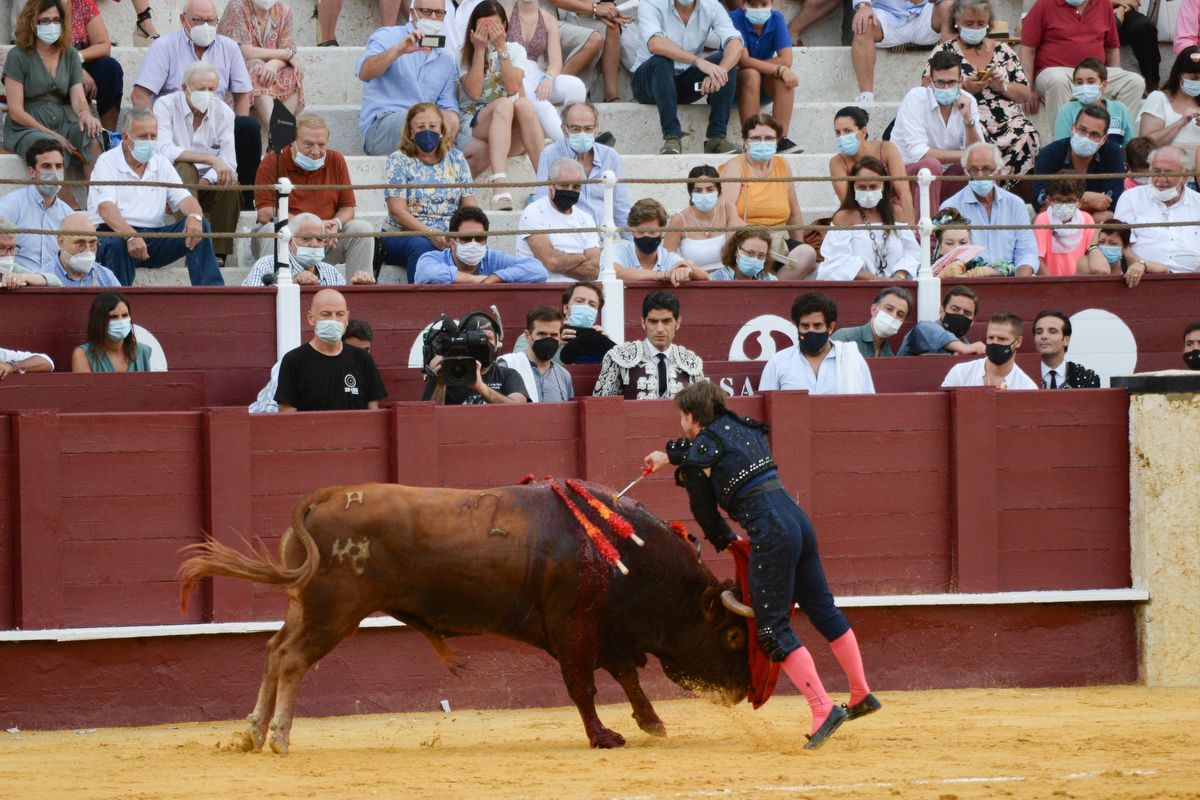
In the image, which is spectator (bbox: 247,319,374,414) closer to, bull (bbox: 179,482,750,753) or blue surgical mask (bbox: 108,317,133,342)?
blue surgical mask (bbox: 108,317,133,342)

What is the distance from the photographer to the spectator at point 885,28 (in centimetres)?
1424

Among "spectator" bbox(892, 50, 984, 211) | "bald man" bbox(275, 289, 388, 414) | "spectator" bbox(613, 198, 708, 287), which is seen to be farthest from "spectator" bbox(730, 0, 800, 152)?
"bald man" bbox(275, 289, 388, 414)

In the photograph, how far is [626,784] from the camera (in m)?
6.38

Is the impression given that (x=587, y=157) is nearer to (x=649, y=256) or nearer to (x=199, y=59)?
(x=649, y=256)

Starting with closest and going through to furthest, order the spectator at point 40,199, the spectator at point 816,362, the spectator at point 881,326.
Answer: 1. the spectator at point 816,362
2. the spectator at point 881,326
3. the spectator at point 40,199

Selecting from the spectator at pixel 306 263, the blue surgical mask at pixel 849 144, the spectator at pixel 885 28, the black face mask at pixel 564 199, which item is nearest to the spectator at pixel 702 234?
the black face mask at pixel 564 199

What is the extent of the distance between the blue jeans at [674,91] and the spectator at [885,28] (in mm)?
1208

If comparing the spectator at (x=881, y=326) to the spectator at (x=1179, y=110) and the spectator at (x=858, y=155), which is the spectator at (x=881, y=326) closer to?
the spectator at (x=858, y=155)

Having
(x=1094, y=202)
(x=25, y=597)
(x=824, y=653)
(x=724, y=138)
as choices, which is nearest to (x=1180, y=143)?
(x=1094, y=202)

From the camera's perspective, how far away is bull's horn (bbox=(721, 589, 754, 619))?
7.38m

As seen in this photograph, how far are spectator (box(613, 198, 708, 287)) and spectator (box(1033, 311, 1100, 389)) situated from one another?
196cm

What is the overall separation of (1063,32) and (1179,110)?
1.04 meters

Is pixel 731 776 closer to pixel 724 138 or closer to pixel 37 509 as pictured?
pixel 37 509

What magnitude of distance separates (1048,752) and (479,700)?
3032mm
